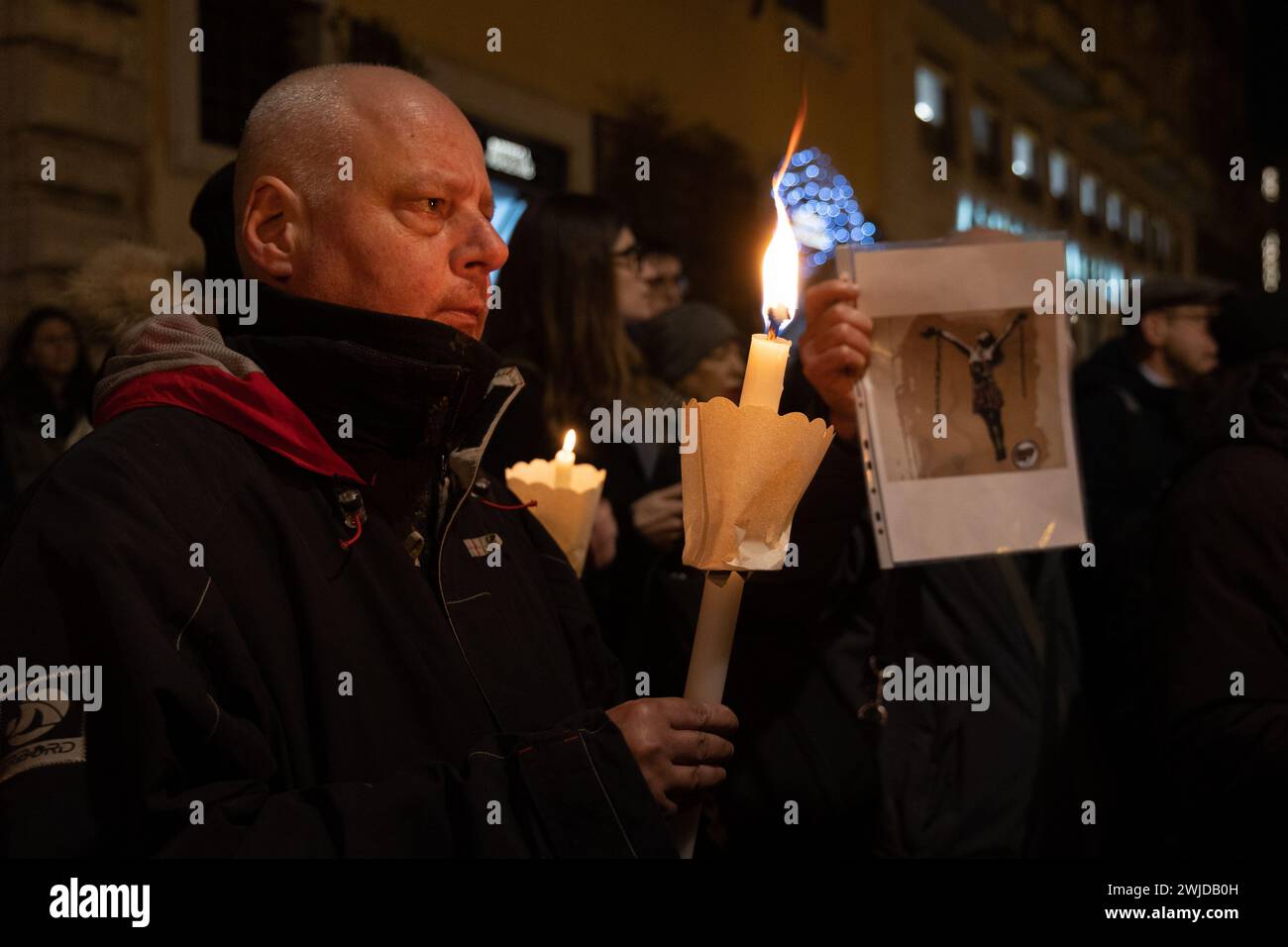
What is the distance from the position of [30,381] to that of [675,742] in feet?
13.5

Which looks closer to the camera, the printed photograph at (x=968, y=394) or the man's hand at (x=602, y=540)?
the printed photograph at (x=968, y=394)

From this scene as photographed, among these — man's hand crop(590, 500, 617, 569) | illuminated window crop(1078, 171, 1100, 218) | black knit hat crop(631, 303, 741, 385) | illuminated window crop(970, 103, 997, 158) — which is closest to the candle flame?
man's hand crop(590, 500, 617, 569)

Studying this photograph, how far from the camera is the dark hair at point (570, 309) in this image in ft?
10.4

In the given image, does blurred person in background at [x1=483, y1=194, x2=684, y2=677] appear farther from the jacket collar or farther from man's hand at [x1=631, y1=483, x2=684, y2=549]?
the jacket collar

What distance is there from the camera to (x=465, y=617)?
1.53 metres

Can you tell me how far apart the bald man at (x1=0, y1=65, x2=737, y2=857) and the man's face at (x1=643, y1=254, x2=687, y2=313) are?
105 inches

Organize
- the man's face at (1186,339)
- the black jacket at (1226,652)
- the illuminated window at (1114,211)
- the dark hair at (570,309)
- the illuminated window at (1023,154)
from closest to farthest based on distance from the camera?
the black jacket at (1226,652), the dark hair at (570,309), the man's face at (1186,339), the illuminated window at (1023,154), the illuminated window at (1114,211)

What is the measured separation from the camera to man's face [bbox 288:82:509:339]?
5.10 ft

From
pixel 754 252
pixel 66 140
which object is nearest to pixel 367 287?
pixel 66 140

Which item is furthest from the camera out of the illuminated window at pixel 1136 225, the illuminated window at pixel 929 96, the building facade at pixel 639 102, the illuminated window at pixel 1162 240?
the illuminated window at pixel 1162 240

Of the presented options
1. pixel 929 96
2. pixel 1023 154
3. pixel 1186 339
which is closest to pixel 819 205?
pixel 1186 339

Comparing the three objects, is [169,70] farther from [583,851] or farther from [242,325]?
[583,851]

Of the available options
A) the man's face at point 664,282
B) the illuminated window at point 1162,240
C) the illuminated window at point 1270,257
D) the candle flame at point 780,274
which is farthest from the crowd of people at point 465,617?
the illuminated window at point 1270,257

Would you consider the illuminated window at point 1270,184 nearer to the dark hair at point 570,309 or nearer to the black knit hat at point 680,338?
the black knit hat at point 680,338
